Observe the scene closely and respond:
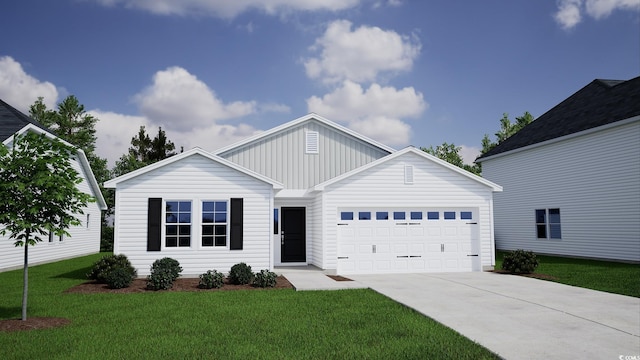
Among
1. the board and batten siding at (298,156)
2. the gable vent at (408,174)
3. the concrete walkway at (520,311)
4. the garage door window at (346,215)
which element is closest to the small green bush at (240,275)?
the concrete walkway at (520,311)

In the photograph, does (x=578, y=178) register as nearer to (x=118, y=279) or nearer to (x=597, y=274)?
(x=597, y=274)

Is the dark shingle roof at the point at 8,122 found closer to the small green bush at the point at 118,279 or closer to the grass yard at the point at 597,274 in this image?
the small green bush at the point at 118,279

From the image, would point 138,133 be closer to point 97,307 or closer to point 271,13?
point 271,13

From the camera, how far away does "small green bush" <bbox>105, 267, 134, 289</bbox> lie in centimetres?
1280

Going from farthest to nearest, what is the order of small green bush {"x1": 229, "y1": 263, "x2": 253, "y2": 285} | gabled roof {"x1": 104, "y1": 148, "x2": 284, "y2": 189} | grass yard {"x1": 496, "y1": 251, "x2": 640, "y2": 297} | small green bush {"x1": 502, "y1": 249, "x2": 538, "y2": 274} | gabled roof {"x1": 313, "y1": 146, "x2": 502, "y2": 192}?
1. gabled roof {"x1": 313, "y1": 146, "x2": 502, "y2": 192}
2. small green bush {"x1": 502, "y1": 249, "x2": 538, "y2": 274}
3. gabled roof {"x1": 104, "y1": 148, "x2": 284, "y2": 189}
4. small green bush {"x1": 229, "y1": 263, "x2": 253, "y2": 285}
5. grass yard {"x1": 496, "y1": 251, "x2": 640, "y2": 297}

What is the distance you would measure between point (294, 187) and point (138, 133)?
1238 inches

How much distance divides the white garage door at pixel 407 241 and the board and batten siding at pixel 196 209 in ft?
9.81

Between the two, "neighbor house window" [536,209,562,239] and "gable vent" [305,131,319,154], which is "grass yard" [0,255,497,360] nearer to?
"gable vent" [305,131,319,154]

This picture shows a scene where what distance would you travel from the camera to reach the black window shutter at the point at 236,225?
15180 millimetres

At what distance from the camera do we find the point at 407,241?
16.8m

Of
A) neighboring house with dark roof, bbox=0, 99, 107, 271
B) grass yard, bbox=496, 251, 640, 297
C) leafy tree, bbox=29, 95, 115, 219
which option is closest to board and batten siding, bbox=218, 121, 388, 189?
neighboring house with dark roof, bbox=0, 99, 107, 271

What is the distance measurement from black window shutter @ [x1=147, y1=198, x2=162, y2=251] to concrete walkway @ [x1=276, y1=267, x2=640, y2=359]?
439 cm

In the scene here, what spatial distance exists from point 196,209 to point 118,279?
3.33 meters

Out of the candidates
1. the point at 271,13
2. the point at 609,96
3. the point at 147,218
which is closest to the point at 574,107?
the point at 609,96
